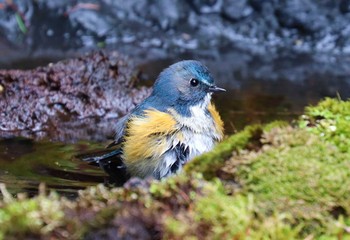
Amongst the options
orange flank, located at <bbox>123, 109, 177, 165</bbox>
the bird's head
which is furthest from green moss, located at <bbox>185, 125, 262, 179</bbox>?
the bird's head

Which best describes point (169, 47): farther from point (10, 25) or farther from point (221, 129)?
point (221, 129)

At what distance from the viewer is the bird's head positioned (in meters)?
6.18

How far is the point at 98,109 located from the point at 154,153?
2.61 meters

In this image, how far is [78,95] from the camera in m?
8.16

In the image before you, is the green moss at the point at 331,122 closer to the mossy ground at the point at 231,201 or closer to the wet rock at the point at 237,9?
the mossy ground at the point at 231,201

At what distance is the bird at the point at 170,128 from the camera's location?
18.5 ft

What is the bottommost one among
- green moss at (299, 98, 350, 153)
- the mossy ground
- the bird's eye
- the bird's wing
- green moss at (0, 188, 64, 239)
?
the bird's wing

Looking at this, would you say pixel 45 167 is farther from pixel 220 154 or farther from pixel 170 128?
pixel 220 154

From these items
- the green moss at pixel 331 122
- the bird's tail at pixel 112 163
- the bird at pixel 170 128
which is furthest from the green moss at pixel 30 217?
the bird's tail at pixel 112 163

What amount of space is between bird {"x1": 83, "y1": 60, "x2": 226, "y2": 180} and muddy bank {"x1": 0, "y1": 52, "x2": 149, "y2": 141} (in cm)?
127

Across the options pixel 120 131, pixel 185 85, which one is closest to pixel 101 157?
pixel 120 131

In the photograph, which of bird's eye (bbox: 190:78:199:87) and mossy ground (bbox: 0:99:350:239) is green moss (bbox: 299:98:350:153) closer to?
mossy ground (bbox: 0:99:350:239)

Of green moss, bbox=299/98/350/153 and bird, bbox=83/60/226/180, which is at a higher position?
green moss, bbox=299/98/350/153

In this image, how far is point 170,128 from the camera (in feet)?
18.7
